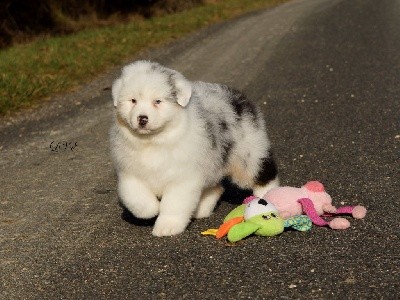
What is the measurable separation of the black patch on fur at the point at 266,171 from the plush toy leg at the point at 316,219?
1.88 ft

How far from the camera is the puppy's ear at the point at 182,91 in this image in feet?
17.7

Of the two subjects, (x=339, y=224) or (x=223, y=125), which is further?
(x=223, y=125)

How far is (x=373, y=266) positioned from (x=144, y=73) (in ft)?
6.75

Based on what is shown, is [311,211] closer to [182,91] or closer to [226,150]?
[226,150]

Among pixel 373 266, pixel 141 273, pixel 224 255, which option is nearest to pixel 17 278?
pixel 141 273

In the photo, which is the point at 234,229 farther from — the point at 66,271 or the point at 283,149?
the point at 283,149

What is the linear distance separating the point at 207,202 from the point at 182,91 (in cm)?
106

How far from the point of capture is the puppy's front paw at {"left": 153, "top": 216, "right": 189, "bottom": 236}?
5.52m

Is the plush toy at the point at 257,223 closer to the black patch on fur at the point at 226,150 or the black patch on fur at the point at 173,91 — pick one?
the black patch on fur at the point at 226,150

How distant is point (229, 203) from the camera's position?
6.40 meters

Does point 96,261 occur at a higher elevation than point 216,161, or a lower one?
lower

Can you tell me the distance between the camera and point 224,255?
16.8 ft

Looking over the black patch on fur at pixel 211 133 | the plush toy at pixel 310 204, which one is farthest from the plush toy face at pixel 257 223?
the black patch on fur at pixel 211 133

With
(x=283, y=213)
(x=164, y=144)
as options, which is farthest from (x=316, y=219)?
(x=164, y=144)
